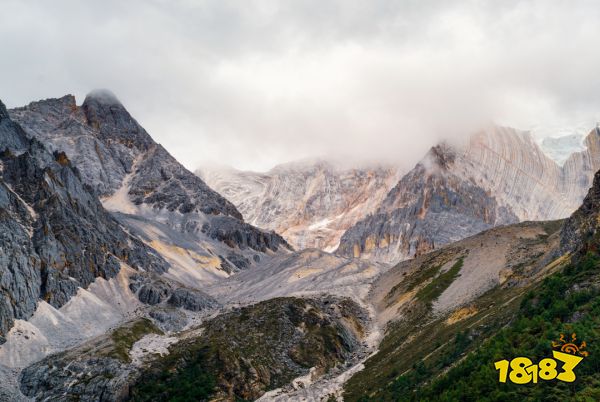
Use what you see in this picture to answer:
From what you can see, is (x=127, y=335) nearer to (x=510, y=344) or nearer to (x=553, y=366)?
(x=510, y=344)

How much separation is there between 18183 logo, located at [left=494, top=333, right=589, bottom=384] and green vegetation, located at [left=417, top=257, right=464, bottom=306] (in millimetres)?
51868

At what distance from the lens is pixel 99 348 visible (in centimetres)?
8719

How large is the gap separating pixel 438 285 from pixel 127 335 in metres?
52.6

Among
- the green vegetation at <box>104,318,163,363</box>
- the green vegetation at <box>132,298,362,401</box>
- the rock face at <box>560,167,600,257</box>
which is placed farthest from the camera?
the green vegetation at <box>104,318,163,363</box>

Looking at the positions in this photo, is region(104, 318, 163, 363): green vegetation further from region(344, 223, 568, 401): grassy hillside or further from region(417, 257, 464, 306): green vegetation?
region(417, 257, 464, 306): green vegetation

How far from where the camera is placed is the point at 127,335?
3757 inches

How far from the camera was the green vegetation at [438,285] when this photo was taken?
95875 millimetres

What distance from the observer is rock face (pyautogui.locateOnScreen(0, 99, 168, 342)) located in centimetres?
10269

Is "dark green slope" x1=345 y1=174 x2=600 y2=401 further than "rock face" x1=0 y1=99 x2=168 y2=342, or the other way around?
"rock face" x1=0 y1=99 x2=168 y2=342

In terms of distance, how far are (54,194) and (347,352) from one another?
8261cm

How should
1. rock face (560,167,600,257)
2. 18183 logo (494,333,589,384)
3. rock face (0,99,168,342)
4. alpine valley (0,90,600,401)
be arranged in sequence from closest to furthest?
1. 18183 logo (494,333,589,384)
2. alpine valley (0,90,600,401)
3. rock face (560,167,600,257)
4. rock face (0,99,168,342)

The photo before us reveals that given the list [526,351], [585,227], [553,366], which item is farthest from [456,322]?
[553,366]

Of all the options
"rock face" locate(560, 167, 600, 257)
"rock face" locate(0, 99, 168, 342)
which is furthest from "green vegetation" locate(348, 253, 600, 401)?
"rock face" locate(0, 99, 168, 342)

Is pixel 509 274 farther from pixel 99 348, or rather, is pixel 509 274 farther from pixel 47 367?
pixel 47 367
